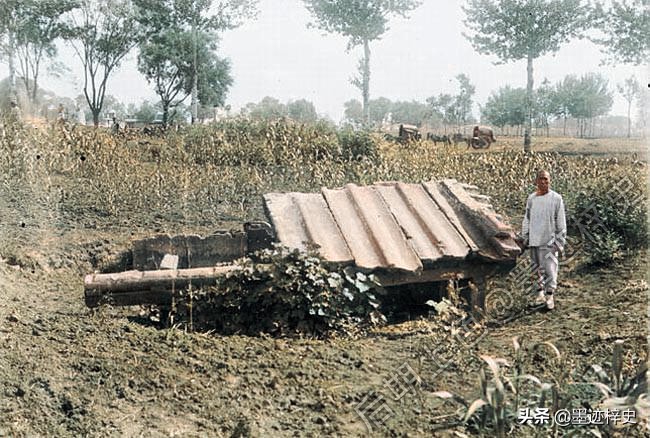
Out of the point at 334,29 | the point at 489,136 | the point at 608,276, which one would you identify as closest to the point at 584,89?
the point at 489,136

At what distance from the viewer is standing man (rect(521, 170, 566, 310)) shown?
494 centimetres

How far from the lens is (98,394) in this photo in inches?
111

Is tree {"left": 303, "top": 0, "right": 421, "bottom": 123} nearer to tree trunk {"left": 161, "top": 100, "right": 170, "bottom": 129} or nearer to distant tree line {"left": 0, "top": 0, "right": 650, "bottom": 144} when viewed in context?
distant tree line {"left": 0, "top": 0, "right": 650, "bottom": 144}

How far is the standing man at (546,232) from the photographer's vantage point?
16.2 ft

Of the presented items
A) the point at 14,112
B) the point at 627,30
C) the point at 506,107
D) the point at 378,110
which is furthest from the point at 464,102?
the point at 14,112

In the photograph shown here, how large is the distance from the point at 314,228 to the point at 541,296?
187 centimetres

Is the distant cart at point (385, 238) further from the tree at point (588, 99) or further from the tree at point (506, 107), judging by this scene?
the tree at point (588, 99)

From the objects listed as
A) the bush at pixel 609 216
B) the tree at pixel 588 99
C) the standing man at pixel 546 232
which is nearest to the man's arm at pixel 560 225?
the standing man at pixel 546 232

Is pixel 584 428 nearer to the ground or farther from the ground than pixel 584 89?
nearer to the ground

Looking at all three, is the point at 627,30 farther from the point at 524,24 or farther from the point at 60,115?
the point at 60,115

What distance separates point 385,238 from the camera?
4.73 meters

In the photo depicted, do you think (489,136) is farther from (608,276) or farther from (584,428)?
(584,428)

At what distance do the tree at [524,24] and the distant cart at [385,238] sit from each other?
20.1ft

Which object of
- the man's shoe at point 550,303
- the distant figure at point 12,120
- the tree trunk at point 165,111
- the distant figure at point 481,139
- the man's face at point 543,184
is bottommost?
the man's shoe at point 550,303
